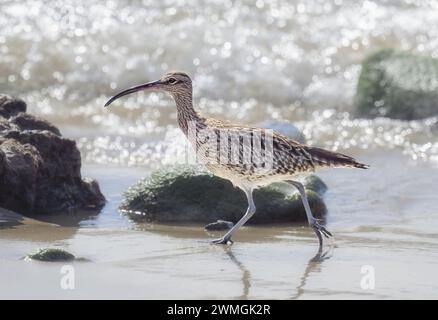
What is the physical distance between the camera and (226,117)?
582 inches

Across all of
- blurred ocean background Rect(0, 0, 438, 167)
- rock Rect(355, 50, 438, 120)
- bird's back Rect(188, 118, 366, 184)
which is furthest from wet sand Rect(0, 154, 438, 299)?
blurred ocean background Rect(0, 0, 438, 167)

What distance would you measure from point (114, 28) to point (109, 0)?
0.97 metres

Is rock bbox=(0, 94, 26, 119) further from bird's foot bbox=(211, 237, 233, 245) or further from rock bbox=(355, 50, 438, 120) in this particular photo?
rock bbox=(355, 50, 438, 120)

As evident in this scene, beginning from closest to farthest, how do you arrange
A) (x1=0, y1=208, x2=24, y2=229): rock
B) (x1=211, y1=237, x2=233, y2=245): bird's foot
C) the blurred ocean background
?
1. (x1=211, y1=237, x2=233, y2=245): bird's foot
2. (x1=0, y1=208, x2=24, y2=229): rock
3. the blurred ocean background

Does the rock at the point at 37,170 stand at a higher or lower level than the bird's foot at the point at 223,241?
higher

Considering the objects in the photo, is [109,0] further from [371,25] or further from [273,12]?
[371,25]

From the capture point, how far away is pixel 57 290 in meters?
6.54

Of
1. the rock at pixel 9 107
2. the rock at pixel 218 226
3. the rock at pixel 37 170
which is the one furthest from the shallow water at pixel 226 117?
the rock at pixel 9 107

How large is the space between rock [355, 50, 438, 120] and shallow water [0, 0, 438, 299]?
26 centimetres

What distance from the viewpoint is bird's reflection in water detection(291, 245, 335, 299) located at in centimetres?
671

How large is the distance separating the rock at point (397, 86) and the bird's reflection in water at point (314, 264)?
21.1ft

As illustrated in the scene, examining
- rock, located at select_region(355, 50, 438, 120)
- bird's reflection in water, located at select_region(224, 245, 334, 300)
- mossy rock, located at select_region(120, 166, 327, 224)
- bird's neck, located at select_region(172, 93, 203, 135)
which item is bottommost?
bird's reflection in water, located at select_region(224, 245, 334, 300)

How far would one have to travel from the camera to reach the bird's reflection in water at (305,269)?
21.9 ft

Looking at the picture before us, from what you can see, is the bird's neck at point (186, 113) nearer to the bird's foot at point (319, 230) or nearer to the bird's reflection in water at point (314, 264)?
the bird's foot at point (319, 230)
